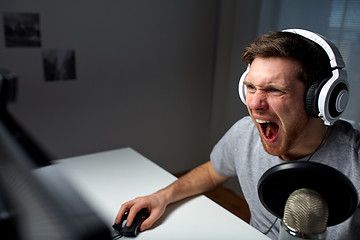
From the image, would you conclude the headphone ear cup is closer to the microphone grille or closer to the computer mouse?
the microphone grille

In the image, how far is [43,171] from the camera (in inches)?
12.3

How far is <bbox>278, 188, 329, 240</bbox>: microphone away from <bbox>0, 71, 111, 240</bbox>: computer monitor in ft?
1.36

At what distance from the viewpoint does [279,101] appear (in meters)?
0.93

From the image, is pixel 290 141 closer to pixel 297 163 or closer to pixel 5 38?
pixel 297 163

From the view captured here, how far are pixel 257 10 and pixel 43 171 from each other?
7.27 feet

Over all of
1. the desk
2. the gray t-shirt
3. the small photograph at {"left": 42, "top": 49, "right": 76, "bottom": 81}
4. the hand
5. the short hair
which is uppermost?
the short hair

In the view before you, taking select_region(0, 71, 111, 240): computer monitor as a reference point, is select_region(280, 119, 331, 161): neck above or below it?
below

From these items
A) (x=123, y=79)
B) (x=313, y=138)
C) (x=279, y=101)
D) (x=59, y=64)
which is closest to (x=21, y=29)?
(x=59, y=64)

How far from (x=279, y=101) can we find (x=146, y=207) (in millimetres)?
502

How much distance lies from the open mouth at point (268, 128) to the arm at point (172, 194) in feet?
0.96

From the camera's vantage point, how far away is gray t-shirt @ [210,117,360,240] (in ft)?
2.93

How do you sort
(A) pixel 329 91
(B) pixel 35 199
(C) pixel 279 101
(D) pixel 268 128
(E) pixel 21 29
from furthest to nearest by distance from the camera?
(E) pixel 21 29 → (D) pixel 268 128 → (C) pixel 279 101 → (A) pixel 329 91 → (B) pixel 35 199

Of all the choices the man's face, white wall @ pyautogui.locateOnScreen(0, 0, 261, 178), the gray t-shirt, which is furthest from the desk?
white wall @ pyautogui.locateOnScreen(0, 0, 261, 178)

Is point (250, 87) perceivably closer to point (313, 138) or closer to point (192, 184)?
point (313, 138)
